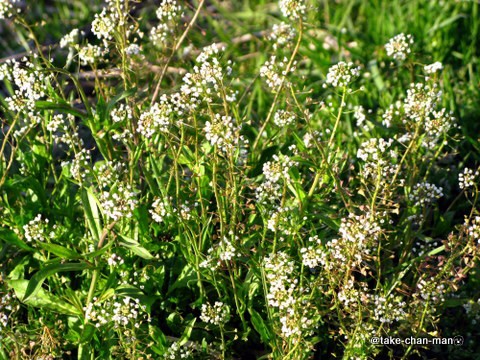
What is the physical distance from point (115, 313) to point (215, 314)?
49 cm

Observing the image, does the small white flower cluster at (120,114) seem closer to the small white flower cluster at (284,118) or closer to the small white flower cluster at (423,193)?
the small white flower cluster at (284,118)

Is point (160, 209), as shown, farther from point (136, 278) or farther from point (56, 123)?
point (56, 123)

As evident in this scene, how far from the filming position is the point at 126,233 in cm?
334

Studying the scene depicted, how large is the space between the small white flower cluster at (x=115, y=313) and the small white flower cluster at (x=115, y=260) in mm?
146

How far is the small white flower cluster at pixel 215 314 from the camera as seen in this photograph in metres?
3.01

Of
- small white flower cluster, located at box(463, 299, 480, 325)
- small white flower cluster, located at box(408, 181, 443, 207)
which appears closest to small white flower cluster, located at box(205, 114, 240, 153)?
small white flower cluster, located at box(408, 181, 443, 207)

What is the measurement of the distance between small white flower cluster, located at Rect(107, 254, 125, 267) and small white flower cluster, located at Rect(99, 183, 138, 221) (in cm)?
21

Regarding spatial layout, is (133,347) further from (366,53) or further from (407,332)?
(366,53)

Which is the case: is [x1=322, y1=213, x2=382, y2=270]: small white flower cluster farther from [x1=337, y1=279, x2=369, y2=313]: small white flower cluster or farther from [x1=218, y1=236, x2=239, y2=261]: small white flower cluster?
[x1=218, y1=236, x2=239, y2=261]: small white flower cluster

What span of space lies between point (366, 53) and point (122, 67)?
2926 millimetres

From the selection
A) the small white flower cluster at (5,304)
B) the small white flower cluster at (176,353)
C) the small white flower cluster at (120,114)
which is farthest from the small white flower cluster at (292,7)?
the small white flower cluster at (5,304)

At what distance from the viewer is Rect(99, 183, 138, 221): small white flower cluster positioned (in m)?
2.83

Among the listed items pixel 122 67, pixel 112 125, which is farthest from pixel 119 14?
pixel 112 125

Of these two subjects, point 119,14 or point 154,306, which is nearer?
point 119,14
